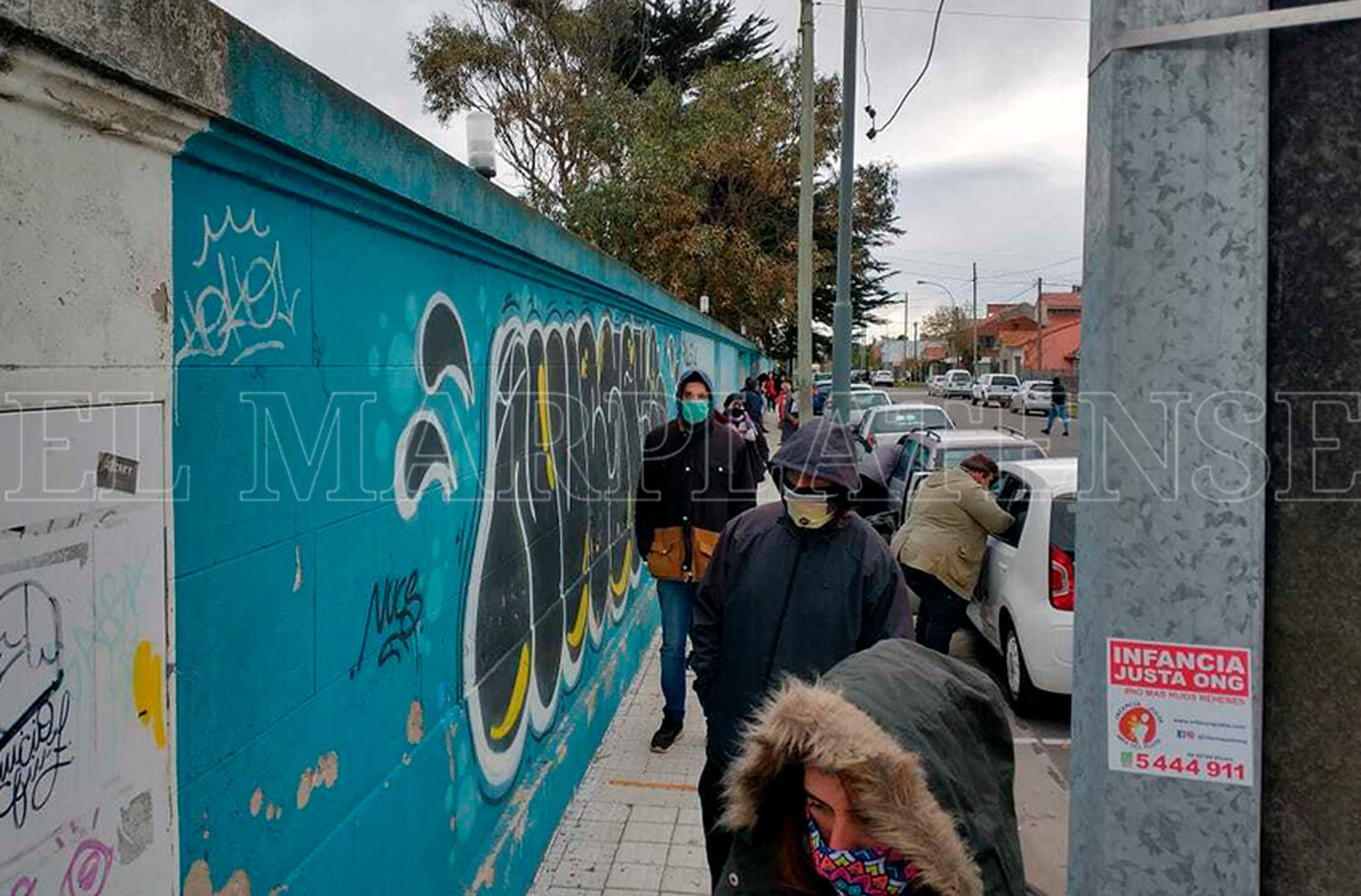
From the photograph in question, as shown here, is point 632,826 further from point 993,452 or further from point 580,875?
point 993,452

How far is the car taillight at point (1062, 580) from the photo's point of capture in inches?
235

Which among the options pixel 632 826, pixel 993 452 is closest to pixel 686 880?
pixel 632 826

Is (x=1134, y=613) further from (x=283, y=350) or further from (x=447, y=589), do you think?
(x=447, y=589)

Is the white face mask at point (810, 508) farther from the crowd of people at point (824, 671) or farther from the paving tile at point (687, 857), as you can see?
the paving tile at point (687, 857)

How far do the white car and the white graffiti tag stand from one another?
4.73 m

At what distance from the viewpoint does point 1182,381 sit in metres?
1.77

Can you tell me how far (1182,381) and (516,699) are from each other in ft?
10.0

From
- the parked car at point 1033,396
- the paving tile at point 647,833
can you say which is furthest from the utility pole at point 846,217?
the parked car at point 1033,396

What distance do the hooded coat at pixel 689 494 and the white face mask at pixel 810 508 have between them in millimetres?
1984

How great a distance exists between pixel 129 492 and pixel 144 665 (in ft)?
0.96

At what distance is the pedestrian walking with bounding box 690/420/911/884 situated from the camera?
10.9 feet

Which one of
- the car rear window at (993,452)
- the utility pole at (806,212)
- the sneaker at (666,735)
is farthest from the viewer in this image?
the utility pole at (806,212)

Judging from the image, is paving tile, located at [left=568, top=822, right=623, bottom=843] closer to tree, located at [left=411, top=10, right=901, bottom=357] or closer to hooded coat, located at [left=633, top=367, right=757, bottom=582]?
hooded coat, located at [left=633, top=367, right=757, bottom=582]

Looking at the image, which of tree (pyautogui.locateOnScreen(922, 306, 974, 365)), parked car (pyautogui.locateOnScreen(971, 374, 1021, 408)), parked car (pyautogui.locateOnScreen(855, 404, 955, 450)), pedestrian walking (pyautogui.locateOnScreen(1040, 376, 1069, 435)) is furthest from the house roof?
parked car (pyautogui.locateOnScreen(855, 404, 955, 450))
